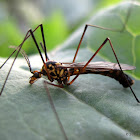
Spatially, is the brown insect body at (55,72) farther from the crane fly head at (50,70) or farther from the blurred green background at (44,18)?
the blurred green background at (44,18)

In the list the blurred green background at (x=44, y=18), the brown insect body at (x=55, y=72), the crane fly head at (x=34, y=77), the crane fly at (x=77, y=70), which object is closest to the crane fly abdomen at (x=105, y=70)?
the crane fly at (x=77, y=70)

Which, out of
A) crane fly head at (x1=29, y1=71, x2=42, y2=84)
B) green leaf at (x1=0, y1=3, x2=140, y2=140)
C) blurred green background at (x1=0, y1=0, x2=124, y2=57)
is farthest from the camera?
blurred green background at (x1=0, y1=0, x2=124, y2=57)

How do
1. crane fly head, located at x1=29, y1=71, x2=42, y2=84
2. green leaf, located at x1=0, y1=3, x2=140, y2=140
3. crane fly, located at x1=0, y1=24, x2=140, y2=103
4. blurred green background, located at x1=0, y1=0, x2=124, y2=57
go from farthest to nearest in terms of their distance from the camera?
blurred green background, located at x1=0, y1=0, x2=124, y2=57
crane fly, located at x1=0, y1=24, x2=140, y2=103
crane fly head, located at x1=29, y1=71, x2=42, y2=84
green leaf, located at x1=0, y1=3, x2=140, y2=140

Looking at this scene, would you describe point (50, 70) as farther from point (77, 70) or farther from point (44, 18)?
point (44, 18)

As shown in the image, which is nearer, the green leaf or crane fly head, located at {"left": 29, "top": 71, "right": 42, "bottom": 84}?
the green leaf

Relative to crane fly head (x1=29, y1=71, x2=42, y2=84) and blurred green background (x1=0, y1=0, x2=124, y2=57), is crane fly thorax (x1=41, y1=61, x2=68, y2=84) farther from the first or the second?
blurred green background (x1=0, y1=0, x2=124, y2=57)

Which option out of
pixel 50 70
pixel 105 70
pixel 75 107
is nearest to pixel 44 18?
pixel 50 70

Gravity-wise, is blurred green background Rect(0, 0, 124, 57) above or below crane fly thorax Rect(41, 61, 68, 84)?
above

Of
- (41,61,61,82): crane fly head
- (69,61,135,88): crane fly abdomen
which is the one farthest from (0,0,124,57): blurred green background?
(69,61,135,88): crane fly abdomen
